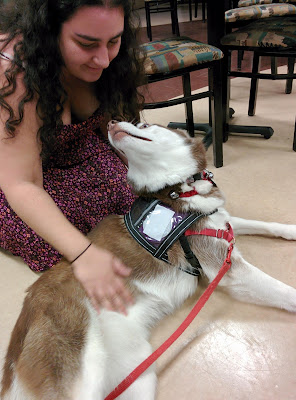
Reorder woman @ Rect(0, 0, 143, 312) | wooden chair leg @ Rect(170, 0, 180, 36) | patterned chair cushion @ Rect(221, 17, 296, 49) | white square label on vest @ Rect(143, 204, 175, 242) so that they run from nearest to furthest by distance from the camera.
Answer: woman @ Rect(0, 0, 143, 312) < white square label on vest @ Rect(143, 204, 175, 242) < patterned chair cushion @ Rect(221, 17, 296, 49) < wooden chair leg @ Rect(170, 0, 180, 36)

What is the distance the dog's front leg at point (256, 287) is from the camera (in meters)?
1.22

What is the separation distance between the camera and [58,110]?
1317mm

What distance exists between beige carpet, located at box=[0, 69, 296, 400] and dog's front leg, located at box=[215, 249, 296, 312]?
0.04 m

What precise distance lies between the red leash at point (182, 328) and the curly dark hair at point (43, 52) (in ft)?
2.40

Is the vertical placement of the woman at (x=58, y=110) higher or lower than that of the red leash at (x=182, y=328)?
higher

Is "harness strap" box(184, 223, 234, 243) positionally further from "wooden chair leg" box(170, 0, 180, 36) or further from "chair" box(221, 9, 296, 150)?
"wooden chair leg" box(170, 0, 180, 36)

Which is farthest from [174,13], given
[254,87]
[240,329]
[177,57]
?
[240,329]

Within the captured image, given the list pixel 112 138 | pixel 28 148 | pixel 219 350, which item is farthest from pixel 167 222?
pixel 28 148

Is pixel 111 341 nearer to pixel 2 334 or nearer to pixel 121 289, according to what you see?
pixel 121 289

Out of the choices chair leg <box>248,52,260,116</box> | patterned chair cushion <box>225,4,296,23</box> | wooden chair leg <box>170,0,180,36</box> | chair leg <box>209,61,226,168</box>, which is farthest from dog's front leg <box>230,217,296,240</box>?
wooden chair leg <box>170,0,180,36</box>

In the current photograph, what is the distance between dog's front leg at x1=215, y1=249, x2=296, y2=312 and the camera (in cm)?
122

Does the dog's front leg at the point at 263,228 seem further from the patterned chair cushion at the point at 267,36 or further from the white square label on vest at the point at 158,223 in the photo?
the patterned chair cushion at the point at 267,36

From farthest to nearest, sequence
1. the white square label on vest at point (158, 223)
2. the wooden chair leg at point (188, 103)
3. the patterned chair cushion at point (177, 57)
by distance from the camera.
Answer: the wooden chair leg at point (188, 103), the patterned chair cushion at point (177, 57), the white square label on vest at point (158, 223)

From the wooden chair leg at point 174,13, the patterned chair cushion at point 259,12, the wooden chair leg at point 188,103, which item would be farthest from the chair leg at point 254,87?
the wooden chair leg at point 174,13
